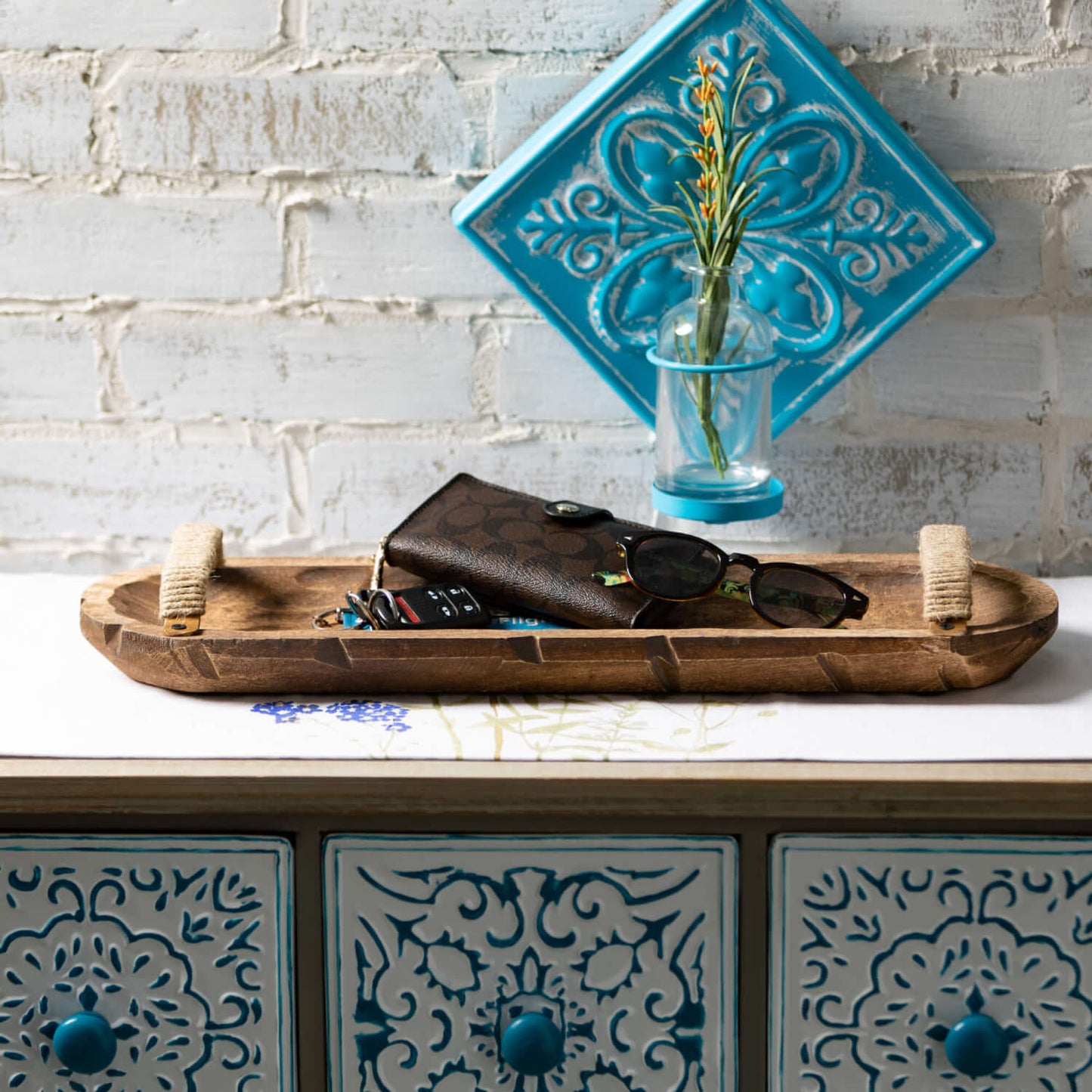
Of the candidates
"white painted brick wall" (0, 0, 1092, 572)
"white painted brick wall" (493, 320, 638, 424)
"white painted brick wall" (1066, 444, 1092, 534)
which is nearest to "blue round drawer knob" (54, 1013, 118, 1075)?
"white painted brick wall" (0, 0, 1092, 572)

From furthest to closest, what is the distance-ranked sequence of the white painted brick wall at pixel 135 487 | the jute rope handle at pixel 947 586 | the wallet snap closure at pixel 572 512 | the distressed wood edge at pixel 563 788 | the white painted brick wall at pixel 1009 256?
1. the white painted brick wall at pixel 135 487
2. the white painted brick wall at pixel 1009 256
3. the wallet snap closure at pixel 572 512
4. the jute rope handle at pixel 947 586
5. the distressed wood edge at pixel 563 788

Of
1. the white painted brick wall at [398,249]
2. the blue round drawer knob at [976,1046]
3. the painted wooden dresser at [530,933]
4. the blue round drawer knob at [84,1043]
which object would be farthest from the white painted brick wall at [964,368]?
the blue round drawer knob at [84,1043]

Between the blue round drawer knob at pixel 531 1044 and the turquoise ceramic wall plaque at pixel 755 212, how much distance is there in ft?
1.91

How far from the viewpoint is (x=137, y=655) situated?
928 mm

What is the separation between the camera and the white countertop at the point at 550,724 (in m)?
0.85

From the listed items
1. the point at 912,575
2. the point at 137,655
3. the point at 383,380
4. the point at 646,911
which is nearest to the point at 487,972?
the point at 646,911

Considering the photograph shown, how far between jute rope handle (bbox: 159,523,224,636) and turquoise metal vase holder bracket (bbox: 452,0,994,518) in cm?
39

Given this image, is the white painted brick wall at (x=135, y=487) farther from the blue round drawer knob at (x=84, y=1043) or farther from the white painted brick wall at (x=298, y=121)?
the blue round drawer knob at (x=84, y=1043)

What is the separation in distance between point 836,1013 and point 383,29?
2.97 feet

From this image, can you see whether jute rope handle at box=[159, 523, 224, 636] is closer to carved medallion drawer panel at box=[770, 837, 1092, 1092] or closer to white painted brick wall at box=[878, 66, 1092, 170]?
carved medallion drawer panel at box=[770, 837, 1092, 1092]

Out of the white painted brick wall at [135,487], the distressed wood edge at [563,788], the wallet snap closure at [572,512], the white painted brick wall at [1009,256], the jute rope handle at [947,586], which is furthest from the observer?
the white painted brick wall at [135,487]

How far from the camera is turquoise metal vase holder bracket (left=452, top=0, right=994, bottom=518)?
3.62ft

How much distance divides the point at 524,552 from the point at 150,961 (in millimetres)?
409

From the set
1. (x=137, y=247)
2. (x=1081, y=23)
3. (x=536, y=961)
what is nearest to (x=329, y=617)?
(x=536, y=961)
